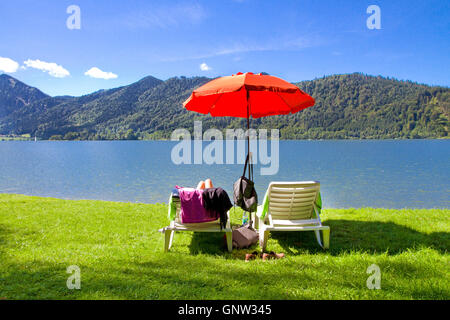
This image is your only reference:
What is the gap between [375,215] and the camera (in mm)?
7398

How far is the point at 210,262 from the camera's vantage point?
4.22 m

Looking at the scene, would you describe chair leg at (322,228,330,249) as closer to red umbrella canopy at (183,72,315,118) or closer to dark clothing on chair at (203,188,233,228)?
dark clothing on chair at (203,188,233,228)

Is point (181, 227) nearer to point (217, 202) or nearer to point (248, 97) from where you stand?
point (217, 202)

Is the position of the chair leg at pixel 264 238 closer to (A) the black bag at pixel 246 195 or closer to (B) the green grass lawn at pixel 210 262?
(B) the green grass lawn at pixel 210 262

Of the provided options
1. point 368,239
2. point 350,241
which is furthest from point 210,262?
point 368,239

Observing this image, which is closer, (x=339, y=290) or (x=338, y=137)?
(x=339, y=290)

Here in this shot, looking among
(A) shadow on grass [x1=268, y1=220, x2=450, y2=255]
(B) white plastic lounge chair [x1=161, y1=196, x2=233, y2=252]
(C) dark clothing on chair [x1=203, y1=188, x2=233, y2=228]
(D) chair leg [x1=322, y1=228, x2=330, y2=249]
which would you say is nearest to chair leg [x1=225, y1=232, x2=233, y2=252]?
(B) white plastic lounge chair [x1=161, y1=196, x2=233, y2=252]

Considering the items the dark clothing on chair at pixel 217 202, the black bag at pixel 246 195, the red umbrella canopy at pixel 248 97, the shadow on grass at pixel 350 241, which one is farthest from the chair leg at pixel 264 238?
the red umbrella canopy at pixel 248 97

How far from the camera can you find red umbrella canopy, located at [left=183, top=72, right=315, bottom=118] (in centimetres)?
482

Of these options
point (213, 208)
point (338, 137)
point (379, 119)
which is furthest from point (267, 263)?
point (379, 119)

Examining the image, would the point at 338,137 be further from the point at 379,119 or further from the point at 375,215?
the point at 375,215

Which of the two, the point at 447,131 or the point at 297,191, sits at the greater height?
the point at 447,131
